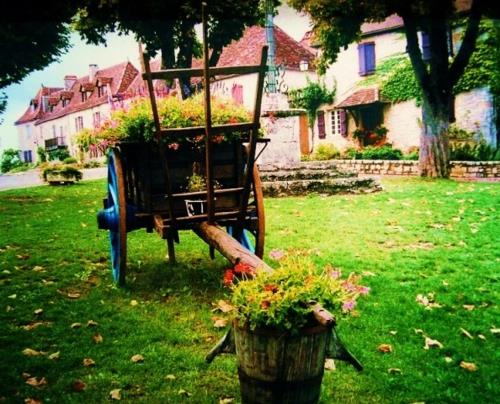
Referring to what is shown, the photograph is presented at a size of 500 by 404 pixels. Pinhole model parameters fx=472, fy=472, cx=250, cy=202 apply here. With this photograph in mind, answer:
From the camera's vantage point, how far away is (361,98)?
58.2 feet

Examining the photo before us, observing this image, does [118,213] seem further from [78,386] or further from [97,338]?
[78,386]

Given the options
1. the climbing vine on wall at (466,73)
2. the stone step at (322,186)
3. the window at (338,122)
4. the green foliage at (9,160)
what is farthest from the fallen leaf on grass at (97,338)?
the window at (338,122)

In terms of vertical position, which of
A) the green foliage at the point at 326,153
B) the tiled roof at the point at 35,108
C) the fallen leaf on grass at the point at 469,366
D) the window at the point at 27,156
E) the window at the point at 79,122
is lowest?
the fallen leaf on grass at the point at 469,366

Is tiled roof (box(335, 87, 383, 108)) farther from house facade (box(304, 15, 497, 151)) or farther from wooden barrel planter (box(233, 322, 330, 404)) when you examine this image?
wooden barrel planter (box(233, 322, 330, 404))

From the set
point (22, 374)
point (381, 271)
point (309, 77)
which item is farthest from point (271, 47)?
point (309, 77)

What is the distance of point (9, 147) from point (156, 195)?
2.25 meters

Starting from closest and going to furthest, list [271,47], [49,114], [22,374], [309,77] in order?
[22,374] < [49,114] < [271,47] < [309,77]

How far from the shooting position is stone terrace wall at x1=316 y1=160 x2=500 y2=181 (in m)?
11.4

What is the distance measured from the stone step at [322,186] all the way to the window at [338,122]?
10567mm

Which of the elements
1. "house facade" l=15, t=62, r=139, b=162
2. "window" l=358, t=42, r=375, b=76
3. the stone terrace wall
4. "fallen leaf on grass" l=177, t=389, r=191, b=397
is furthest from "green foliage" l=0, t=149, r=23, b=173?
"window" l=358, t=42, r=375, b=76

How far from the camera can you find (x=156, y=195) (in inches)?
136

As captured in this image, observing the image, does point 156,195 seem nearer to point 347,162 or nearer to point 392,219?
point 392,219

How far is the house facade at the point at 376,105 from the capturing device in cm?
1469

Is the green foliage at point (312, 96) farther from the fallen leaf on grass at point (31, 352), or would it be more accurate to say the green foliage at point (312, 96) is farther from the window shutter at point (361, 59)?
the fallen leaf on grass at point (31, 352)
